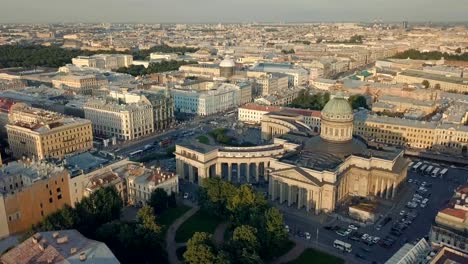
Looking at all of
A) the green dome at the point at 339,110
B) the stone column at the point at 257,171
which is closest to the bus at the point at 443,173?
the green dome at the point at 339,110

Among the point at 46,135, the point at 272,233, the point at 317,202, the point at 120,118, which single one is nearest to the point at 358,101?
the point at 120,118

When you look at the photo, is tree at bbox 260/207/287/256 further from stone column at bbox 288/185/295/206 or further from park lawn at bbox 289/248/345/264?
stone column at bbox 288/185/295/206

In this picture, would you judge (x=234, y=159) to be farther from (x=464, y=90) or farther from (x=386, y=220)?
(x=464, y=90)

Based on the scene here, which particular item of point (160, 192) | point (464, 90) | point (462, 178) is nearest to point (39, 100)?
point (160, 192)

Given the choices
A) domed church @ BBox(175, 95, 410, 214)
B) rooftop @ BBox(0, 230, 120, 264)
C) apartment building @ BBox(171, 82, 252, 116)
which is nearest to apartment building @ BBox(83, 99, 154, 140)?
apartment building @ BBox(171, 82, 252, 116)

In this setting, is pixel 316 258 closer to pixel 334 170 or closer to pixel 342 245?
pixel 342 245

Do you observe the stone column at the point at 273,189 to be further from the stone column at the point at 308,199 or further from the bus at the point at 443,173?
the bus at the point at 443,173
